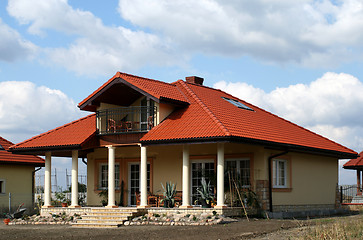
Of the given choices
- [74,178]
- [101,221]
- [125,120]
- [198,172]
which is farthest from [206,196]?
[74,178]

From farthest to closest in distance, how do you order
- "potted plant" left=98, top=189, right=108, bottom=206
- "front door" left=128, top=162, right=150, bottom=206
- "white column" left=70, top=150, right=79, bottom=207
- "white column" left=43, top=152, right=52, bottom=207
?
"potted plant" left=98, top=189, right=108, bottom=206
"front door" left=128, top=162, right=150, bottom=206
"white column" left=43, top=152, right=52, bottom=207
"white column" left=70, top=150, right=79, bottom=207

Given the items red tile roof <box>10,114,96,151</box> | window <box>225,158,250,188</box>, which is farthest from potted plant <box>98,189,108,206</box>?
window <box>225,158,250,188</box>

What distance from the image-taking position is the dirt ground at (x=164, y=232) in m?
17.1

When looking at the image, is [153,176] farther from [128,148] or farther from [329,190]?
[329,190]

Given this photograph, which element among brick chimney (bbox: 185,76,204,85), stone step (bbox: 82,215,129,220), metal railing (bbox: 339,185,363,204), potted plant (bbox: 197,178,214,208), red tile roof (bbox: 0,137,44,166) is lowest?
stone step (bbox: 82,215,129,220)

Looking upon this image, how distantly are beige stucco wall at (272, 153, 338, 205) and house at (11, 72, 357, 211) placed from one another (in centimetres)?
5

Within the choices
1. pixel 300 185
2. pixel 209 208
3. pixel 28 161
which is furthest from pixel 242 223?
pixel 28 161

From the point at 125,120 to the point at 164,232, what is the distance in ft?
27.6

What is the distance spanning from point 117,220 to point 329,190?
11.5 meters

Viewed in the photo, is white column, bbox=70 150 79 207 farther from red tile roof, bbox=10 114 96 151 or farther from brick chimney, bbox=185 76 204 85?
brick chimney, bbox=185 76 204 85

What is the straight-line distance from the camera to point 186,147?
72.4 feet

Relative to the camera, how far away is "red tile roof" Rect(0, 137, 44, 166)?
104ft

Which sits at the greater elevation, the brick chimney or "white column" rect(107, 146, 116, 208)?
the brick chimney

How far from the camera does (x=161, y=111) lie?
942 inches
